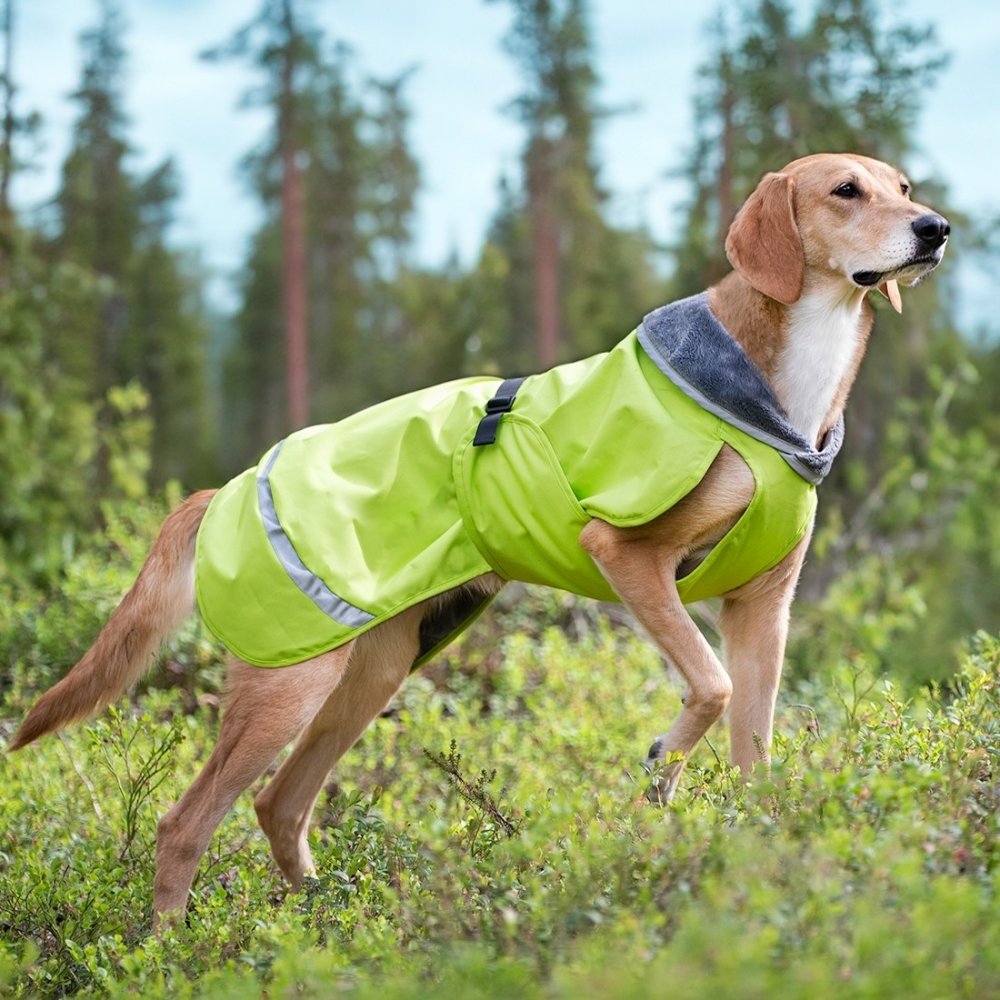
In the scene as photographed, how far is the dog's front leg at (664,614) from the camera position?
172 inches

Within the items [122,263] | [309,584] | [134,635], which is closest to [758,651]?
[309,584]

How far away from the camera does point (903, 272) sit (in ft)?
15.4

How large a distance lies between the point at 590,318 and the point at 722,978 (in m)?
31.1

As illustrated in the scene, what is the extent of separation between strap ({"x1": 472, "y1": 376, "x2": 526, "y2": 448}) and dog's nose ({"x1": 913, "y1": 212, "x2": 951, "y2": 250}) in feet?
5.24

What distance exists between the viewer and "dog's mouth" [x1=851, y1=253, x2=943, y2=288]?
4.64 m

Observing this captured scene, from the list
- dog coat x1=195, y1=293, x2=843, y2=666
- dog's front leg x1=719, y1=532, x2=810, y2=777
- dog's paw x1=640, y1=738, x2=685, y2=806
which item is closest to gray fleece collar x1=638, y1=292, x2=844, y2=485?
dog coat x1=195, y1=293, x2=843, y2=666

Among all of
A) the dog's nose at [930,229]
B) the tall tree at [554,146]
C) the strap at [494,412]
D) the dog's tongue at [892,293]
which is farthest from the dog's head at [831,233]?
the tall tree at [554,146]

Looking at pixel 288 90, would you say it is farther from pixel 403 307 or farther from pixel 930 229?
pixel 930 229

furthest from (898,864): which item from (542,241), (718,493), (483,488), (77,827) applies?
(542,241)

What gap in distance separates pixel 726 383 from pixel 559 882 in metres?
1.81

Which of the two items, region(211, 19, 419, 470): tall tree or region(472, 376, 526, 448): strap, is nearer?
region(472, 376, 526, 448): strap

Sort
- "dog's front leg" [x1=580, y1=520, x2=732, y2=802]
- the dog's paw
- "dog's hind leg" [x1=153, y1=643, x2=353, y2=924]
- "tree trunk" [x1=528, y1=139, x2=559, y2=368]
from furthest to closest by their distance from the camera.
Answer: "tree trunk" [x1=528, y1=139, x2=559, y2=368], "dog's hind leg" [x1=153, y1=643, x2=353, y2=924], "dog's front leg" [x1=580, y1=520, x2=732, y2=802], the dog's paw

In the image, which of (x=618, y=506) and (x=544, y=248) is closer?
(x=618, y=506)

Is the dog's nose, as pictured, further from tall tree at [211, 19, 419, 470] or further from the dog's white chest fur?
tall tree at [211, 19, 419, 470]
